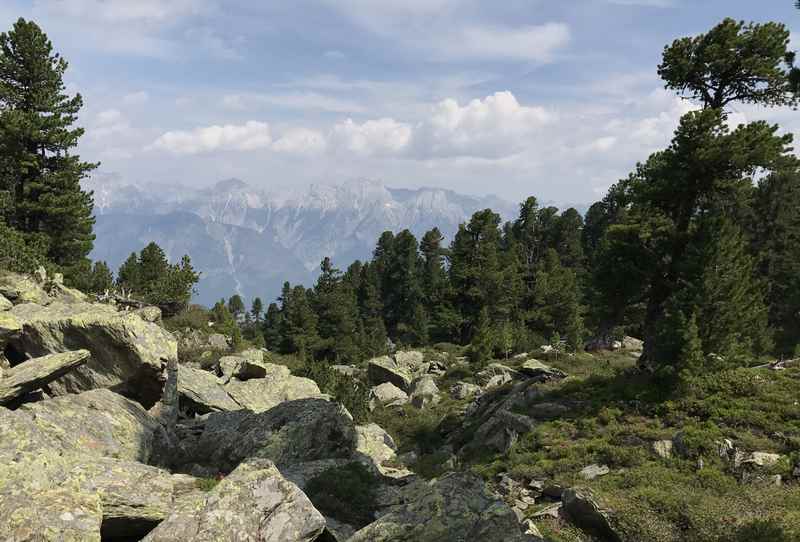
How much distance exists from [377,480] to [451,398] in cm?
2199

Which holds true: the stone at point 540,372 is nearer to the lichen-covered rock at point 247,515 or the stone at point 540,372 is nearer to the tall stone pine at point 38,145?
the lichen-covered rock at point 247,515

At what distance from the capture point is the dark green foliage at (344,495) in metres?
11.3

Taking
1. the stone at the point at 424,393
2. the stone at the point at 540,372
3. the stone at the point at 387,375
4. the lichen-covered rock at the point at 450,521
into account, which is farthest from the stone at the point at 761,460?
the stone at the point at 387,375

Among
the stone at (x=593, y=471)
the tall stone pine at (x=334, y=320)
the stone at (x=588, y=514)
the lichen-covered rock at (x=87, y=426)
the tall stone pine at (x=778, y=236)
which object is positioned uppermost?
the tall stone pine at (x=778, y=236)

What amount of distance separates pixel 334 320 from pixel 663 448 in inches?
2259

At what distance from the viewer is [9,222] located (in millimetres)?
35688

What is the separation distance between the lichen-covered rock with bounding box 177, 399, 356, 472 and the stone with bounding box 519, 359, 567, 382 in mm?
14636

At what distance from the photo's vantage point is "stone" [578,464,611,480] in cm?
1587

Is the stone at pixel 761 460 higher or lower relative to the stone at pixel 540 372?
higher

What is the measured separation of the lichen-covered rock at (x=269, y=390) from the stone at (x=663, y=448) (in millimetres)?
14691

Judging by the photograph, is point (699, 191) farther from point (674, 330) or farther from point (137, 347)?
point (137, 347)

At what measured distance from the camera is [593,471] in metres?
16.2

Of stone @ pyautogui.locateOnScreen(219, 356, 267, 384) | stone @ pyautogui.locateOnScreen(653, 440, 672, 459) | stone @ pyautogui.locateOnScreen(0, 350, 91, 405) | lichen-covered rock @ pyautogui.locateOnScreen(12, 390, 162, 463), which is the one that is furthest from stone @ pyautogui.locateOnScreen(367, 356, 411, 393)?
stone @ pyautogui.locateOnScreen(0, 350, 91, 405)

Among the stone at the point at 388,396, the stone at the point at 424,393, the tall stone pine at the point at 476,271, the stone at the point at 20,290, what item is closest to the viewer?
the stone at the point at 20,290
